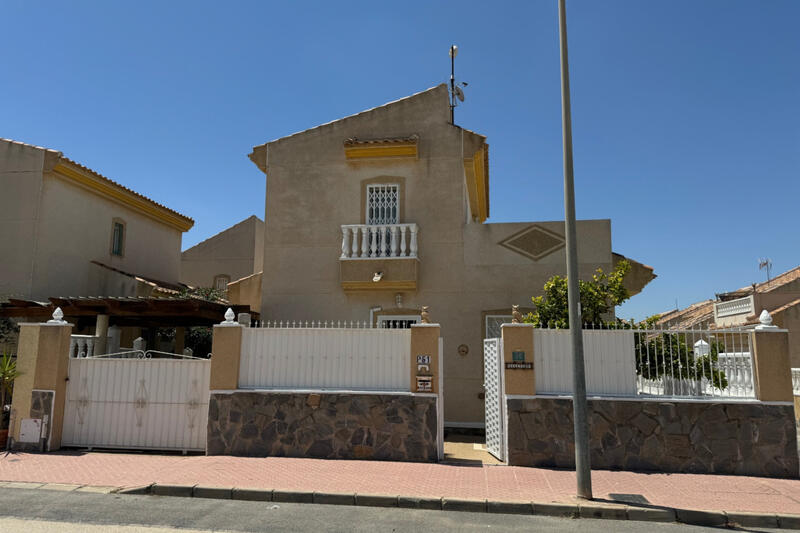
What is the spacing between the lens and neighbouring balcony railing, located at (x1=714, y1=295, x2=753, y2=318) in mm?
23953

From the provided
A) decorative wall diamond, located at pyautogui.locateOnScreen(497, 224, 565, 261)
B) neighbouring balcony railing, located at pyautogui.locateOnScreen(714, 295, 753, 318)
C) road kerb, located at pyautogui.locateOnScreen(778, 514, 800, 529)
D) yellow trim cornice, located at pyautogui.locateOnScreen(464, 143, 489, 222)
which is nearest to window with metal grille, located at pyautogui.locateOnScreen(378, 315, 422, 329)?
decorative wall diamond, located at pyautogui.locateOnScreen(497, 224, 565, 261)

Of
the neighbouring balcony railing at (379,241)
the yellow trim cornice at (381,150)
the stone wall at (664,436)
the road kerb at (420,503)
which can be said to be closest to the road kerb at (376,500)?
the road kerb at (420,503)

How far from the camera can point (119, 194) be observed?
17500mm

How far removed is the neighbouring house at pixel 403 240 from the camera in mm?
12648

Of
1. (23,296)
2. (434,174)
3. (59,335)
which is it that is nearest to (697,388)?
(434,174)

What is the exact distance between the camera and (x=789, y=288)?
24984 mm

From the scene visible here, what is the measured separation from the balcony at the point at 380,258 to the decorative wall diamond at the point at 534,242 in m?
2.22

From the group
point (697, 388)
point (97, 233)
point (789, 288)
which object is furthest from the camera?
point (789, 288)

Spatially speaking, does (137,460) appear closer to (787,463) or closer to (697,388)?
(697,388)

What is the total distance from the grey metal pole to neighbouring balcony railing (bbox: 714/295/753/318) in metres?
20.7

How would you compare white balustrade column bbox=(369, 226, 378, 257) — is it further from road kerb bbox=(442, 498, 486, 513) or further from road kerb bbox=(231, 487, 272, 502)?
road kerb bbox=(442, 498, 486, 513)

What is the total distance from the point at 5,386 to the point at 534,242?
11100mm

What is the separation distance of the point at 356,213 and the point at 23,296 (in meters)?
8.98

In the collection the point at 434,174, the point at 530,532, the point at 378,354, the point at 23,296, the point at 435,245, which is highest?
the point at 434,174
